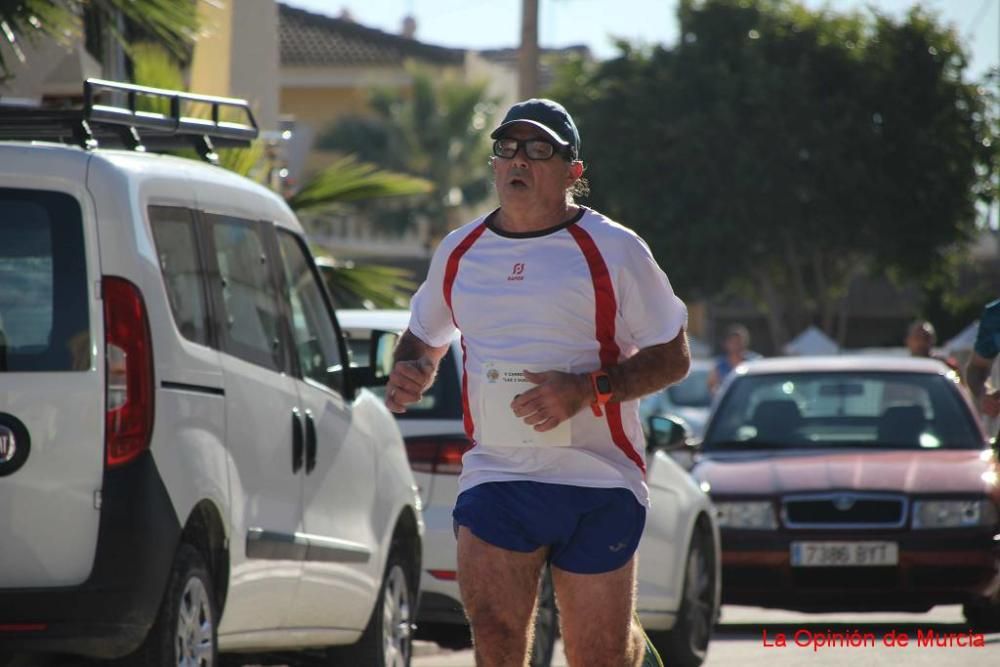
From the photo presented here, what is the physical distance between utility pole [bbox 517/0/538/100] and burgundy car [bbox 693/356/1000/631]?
27.5 ft

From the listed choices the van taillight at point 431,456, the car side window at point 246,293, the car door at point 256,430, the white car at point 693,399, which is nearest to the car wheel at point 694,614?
the van taillight at point 431,456

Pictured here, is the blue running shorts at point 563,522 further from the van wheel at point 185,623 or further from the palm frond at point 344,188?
the palm frond at point 344,188

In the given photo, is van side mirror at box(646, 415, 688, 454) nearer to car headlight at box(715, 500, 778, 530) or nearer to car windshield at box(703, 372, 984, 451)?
car headlight at box(715, 500, 778, 530)

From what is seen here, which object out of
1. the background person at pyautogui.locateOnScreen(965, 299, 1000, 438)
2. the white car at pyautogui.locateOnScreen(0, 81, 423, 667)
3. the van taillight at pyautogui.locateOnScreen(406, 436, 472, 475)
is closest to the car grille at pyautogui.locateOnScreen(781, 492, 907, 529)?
the background person at pyautogui.locateOnScreen(965, 299, 1000, 438)

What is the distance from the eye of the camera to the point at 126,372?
6.73 m

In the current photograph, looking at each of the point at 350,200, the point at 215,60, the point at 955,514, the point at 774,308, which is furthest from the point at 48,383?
the point at 774,308

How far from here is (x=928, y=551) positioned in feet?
39.1

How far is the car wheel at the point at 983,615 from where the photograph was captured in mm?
12281

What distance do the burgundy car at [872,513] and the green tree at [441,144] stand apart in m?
37.5

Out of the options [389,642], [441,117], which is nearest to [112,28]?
[389,642]

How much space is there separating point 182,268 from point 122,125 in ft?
2.53

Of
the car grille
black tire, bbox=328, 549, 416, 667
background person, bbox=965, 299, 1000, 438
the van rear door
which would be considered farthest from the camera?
the car grille

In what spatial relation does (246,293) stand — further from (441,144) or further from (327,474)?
(441,144)

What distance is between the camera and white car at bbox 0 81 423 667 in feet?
21.6
